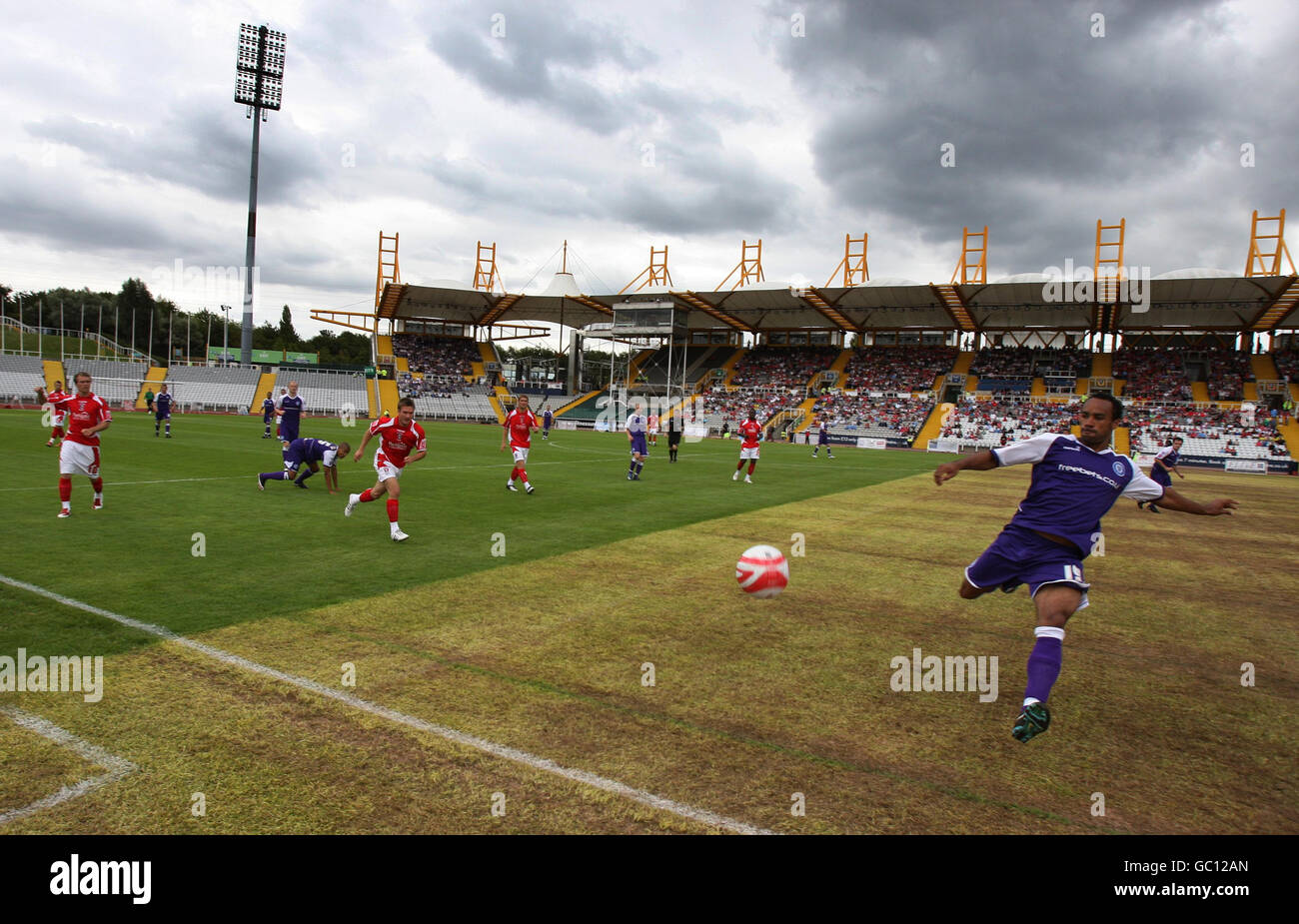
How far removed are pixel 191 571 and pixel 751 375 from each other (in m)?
61.4

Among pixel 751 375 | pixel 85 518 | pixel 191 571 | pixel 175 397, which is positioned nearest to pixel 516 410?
pixel 85 518

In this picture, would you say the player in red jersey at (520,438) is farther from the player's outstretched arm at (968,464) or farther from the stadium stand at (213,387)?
the stadium stand at (213,387)

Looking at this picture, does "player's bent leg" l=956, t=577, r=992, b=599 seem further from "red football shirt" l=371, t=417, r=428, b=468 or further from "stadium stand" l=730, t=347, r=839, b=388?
"stadium stand" l=730, t=347, r=839, b=388

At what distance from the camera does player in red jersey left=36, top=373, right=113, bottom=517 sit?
1075 cm

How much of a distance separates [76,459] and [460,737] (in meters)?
10.2

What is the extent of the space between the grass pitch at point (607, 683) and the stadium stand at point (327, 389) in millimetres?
55630

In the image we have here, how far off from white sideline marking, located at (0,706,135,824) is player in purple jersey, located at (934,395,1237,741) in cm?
530

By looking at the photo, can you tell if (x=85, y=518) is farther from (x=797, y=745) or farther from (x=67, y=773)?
(x=797, y=745)

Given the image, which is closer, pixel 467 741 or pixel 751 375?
pixel 467 741
